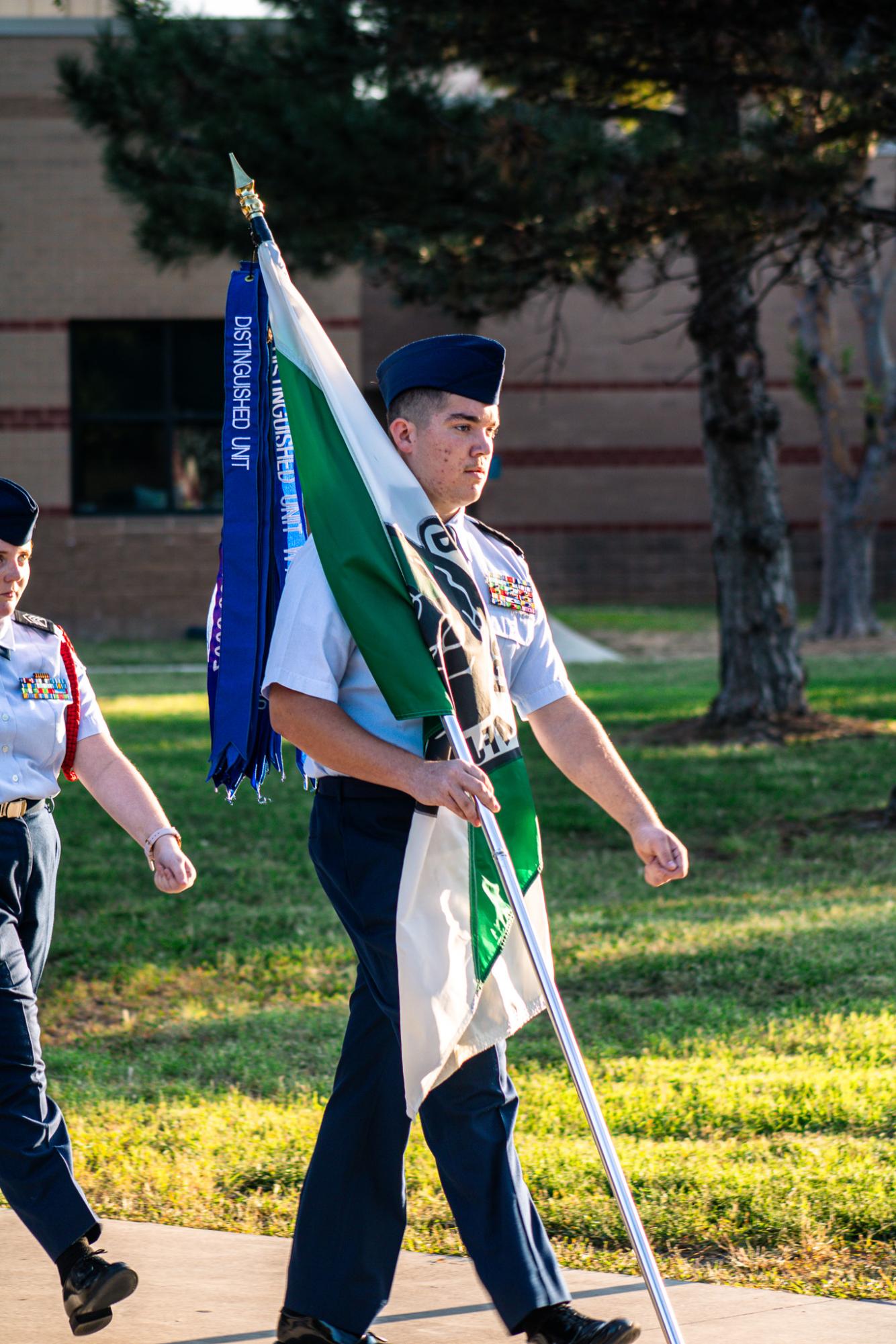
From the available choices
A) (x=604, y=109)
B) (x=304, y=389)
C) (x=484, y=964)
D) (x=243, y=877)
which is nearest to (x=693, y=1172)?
(x=484, y=964)

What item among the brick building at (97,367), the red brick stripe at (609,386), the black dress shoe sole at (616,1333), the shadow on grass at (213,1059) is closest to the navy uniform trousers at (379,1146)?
the black dress shoe sole at (616,1333)

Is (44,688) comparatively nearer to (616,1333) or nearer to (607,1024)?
(616,1333)

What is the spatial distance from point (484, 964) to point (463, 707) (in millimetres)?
464

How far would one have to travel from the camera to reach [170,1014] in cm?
638

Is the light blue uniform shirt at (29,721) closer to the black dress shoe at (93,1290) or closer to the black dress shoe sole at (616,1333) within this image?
the black dress shoe at (93,1290)

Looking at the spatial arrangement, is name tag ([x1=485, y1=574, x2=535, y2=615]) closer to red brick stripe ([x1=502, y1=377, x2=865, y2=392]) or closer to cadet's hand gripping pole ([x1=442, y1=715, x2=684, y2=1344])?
cadet's hand gripping pole ([x1=442, y1=715, x2=684, y2=1344])

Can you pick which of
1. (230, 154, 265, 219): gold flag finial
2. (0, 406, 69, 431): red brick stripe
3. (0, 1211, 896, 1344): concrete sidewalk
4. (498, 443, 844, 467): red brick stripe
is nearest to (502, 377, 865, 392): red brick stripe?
(498, 443, 844, 467): red brick stripe

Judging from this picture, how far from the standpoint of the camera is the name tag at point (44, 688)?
11.3 ft

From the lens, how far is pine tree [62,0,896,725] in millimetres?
8727

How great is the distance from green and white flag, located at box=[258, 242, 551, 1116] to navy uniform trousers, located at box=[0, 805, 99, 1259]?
2.74ft

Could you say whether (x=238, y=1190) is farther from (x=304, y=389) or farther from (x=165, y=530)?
(x=165, y=530)

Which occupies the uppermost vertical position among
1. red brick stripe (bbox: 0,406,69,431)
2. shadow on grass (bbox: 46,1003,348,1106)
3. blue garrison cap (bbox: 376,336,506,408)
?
red brick stripe (bbox: 0,406,69,431)

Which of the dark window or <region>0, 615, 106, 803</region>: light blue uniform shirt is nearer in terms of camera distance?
<region>0, 615, 106, 803</region>: light blue uniform shirt

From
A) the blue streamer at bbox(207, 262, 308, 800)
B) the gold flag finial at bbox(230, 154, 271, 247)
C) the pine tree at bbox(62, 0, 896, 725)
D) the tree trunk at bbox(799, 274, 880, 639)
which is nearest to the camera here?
the blue streamer at bbox(207, 262, 308, 800)
